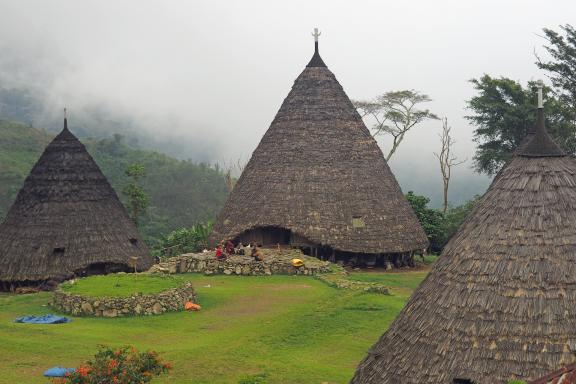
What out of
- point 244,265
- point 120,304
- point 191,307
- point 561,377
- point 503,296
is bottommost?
point 561,377

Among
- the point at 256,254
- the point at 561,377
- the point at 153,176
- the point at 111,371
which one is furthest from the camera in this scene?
the point at 153,176

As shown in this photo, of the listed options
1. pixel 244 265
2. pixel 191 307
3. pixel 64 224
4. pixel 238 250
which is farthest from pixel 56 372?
pixel 64 224

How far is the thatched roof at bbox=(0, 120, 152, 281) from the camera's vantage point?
90.3 ft

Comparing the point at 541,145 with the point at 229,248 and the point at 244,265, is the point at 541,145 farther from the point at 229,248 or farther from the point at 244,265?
the point at 229,248

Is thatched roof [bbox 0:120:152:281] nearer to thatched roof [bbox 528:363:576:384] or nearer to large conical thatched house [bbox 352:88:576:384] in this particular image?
large conical thatched house [bbox 352:88:576:384]

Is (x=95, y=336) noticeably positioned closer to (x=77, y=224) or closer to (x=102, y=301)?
(x=102, y=301)

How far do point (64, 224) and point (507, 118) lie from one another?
20846 mm

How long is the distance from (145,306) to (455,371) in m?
11.8

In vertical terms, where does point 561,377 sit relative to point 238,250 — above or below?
below

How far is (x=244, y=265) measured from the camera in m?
27.1

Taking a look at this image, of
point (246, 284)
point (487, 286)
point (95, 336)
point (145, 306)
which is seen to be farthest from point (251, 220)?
point (487, 286)

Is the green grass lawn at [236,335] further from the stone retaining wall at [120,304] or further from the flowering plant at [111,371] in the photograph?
the flowering plant at [111,371]

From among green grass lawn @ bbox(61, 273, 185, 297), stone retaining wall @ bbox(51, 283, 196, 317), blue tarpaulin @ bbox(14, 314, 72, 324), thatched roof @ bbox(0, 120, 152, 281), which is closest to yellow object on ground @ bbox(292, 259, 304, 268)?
green grass lawn @ bbox(61, 273, 185, 297)

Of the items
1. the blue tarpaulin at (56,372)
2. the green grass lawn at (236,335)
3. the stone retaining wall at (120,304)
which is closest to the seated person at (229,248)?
the green grass lawn at (236,335)
